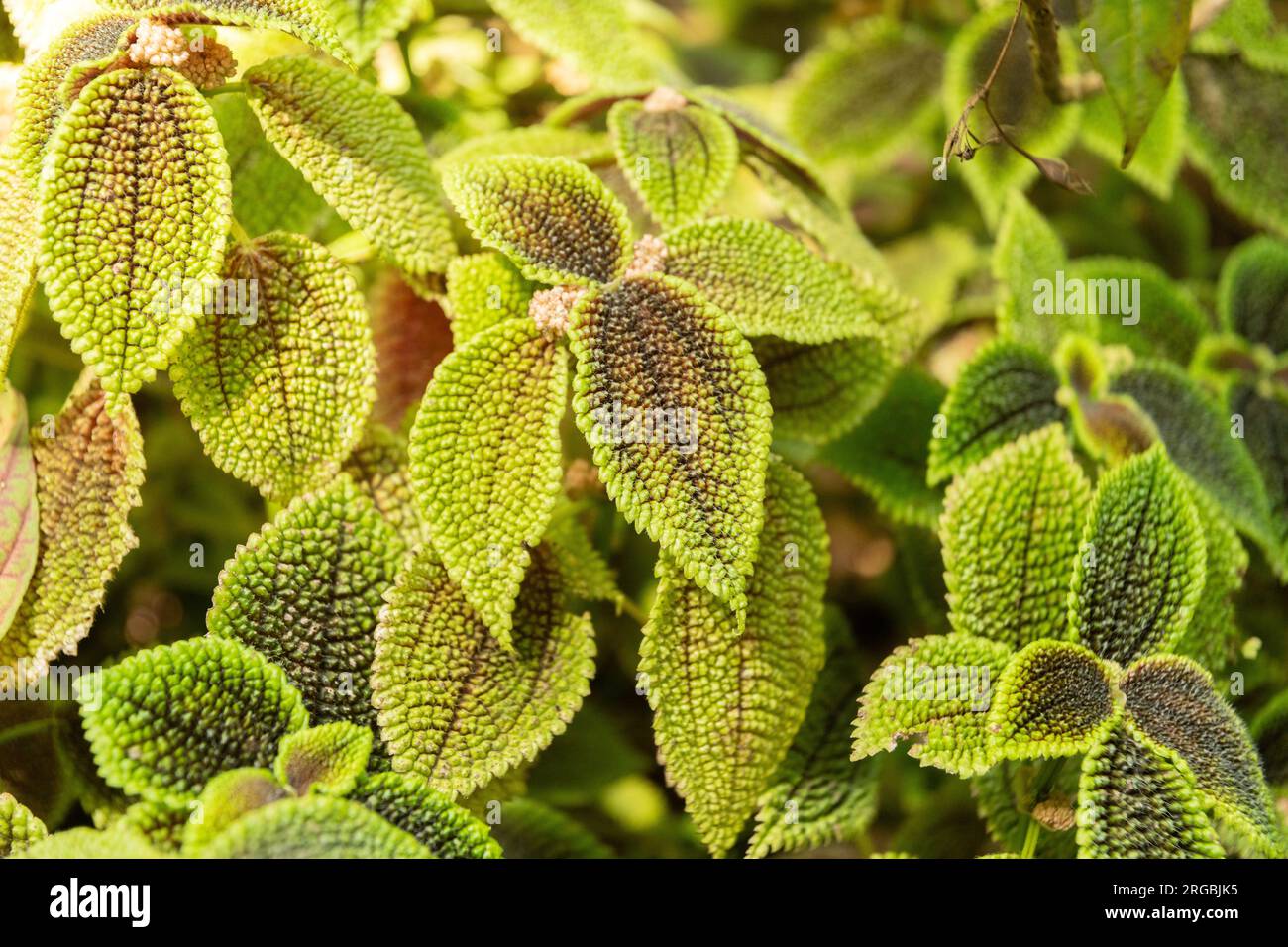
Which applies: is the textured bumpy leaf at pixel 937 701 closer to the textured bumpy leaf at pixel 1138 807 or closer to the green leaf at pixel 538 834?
the textured bumpy leaf at pixel 1138 807

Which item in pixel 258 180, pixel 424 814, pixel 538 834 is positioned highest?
pixel 258 180

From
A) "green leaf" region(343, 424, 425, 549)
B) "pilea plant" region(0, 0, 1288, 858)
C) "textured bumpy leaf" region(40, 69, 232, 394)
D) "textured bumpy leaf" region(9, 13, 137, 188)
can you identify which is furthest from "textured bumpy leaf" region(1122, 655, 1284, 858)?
"textured bumpy leaf" region(9, 13, 137, 188)

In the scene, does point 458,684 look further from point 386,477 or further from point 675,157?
point 675,157

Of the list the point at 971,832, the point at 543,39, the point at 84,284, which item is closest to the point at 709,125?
the point at 543,39

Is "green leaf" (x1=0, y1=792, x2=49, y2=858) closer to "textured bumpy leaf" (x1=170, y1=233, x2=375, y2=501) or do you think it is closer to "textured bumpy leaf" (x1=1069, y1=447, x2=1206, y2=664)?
"textured bumpy leaf" (x1=170, y1=233, x2=375, y2=501)

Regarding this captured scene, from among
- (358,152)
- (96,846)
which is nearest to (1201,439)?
(358,152)

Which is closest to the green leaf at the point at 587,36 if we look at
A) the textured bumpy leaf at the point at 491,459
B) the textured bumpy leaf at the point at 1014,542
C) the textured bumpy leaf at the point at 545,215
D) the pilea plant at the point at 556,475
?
the pilea plant at the point at 556,475

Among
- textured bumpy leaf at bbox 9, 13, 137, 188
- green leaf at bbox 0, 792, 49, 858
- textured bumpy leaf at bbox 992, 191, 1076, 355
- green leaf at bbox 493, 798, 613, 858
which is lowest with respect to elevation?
green leaf at bbox 493, 798, 613, 858

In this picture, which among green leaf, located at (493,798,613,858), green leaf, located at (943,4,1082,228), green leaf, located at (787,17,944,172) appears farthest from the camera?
green leaf, located at (787,17,944,172)
